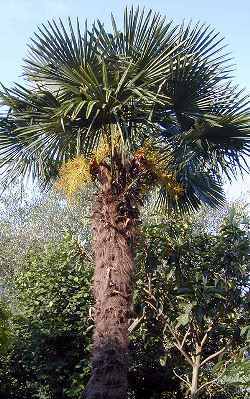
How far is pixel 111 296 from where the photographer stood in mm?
5344

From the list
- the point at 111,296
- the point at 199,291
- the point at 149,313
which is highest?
the point at 111,296

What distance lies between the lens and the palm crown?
5555mm

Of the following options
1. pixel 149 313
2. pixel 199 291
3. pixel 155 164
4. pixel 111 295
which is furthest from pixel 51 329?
pixel 155 164

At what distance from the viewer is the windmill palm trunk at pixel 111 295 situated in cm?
516

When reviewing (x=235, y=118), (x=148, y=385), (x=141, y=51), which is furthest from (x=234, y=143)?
(x=148, y=385)

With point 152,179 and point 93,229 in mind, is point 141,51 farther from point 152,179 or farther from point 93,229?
point 93,229

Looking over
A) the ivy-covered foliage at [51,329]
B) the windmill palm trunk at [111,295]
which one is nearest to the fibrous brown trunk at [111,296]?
the windmill palm trunk at [111,295]

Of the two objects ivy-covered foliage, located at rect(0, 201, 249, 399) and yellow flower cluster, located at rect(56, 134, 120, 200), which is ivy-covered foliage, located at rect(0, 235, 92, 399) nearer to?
ivy-covered foliage, located at rect(0, 201, 249, 399)

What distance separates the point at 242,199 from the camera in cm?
2125

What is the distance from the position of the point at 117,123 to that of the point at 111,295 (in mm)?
1763

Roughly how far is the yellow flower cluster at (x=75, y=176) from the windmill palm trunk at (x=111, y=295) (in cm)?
26

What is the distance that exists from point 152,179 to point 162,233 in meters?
2.90

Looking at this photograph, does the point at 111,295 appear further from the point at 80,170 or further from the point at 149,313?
the point at 149,313

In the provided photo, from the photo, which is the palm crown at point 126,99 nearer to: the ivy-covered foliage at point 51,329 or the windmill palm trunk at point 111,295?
the windmill palm trunk at point 111,295
